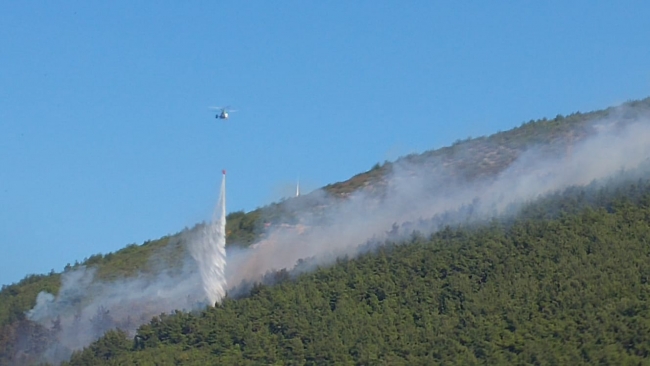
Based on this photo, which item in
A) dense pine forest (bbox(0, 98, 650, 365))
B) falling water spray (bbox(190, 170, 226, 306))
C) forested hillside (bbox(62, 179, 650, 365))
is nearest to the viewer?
forested hillside (bbox(62, 179, 650, 365))

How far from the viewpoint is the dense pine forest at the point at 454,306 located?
46375 millimetres

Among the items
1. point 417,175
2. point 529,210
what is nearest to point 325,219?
point 417,175

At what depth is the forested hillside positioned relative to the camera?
152 feet

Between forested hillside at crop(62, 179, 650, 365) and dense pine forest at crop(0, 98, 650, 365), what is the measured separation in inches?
2.8

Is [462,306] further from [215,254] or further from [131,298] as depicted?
[131,298]

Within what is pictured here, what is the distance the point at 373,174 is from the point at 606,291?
35519 mm

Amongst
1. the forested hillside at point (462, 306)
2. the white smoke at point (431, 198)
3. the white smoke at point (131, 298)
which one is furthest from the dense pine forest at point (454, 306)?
the white smoke at point (431, 198)

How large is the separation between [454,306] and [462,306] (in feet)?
1.22

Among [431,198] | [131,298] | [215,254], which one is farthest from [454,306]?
[131,298]

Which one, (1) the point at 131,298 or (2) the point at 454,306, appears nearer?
A: (2) the point at 454,306

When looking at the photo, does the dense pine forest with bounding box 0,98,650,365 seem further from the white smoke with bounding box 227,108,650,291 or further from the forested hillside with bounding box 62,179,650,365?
the white smoke with bounding box 227,108,650,291

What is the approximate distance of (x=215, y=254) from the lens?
6372cm

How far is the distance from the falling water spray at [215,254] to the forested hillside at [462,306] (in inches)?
144

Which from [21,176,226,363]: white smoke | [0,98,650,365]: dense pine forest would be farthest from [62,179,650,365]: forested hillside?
[21,176,226,363]: white smoke
